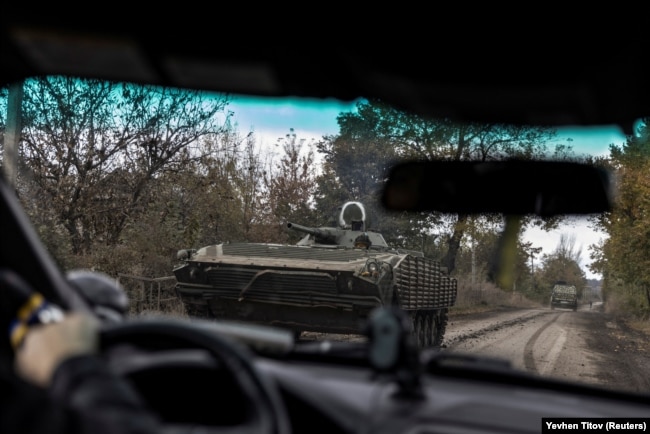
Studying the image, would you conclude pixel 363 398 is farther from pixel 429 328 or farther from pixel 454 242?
pixel 454 242

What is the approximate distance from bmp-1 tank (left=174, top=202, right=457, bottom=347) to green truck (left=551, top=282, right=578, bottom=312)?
37.7 m

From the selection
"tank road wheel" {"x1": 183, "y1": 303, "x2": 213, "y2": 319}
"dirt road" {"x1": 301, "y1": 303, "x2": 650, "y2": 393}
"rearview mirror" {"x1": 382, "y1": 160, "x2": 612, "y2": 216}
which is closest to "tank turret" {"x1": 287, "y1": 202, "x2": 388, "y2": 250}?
"dirt road" {"x1": 301, "y1": 303, "x2": 650, "y2": 393}

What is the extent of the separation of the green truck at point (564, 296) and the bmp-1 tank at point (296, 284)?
124ft

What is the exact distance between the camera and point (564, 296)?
46.6 meters

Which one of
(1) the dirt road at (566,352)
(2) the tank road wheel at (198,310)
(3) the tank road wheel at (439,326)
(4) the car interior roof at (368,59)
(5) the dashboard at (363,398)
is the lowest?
(1) the dirt road at (566,352)

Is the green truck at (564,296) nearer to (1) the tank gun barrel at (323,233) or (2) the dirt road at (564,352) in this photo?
(2) the dirt road at (564,352)

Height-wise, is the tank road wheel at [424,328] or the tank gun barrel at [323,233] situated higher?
the tank gun barrel at [323,233]

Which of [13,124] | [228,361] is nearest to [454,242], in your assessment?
[13,124]

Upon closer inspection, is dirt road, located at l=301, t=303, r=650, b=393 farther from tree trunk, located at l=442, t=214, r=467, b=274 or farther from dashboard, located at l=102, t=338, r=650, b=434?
dashboard, located at l=102, t=338, r=650, b=434

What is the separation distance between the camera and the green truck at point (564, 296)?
46594 millimetres

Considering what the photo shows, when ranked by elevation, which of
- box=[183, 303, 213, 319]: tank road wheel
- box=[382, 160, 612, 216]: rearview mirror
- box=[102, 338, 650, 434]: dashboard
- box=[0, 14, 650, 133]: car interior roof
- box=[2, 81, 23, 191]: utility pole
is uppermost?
box=[2, 81, 23, 191]: utility pole

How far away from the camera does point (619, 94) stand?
1.90 m

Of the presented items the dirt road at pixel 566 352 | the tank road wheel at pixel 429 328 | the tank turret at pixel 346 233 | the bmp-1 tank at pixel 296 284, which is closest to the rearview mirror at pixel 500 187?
the dirt road at pixel 566 352

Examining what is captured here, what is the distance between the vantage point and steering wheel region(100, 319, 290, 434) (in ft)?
5.02
